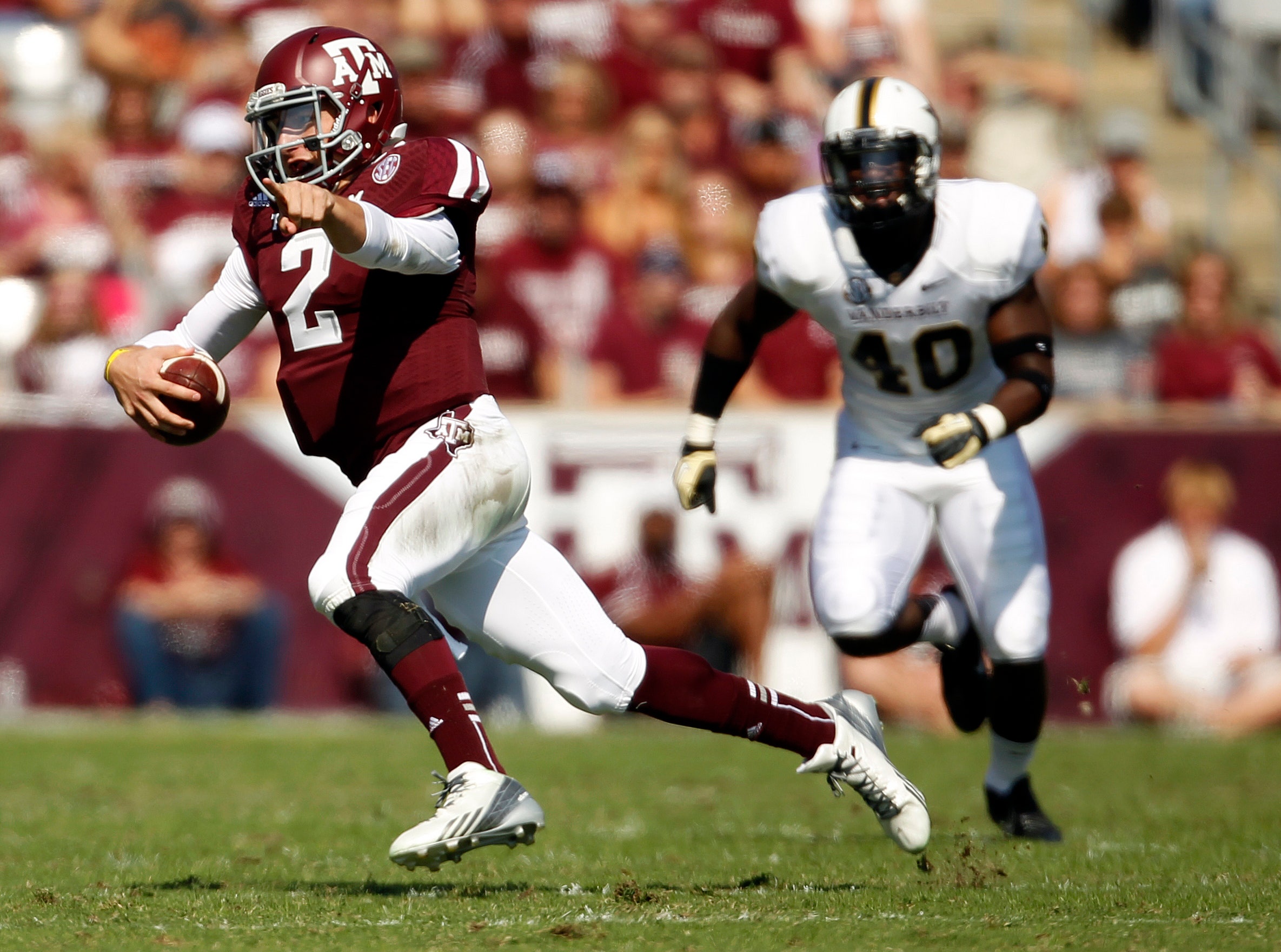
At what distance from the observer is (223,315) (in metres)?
4.35

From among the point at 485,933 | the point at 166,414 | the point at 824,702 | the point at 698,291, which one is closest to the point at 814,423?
the point at 698,291

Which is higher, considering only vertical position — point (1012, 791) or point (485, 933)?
point (485, 933)

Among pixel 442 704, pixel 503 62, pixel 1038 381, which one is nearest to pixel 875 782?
pixel 442 704

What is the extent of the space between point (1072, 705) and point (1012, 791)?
3488 mm

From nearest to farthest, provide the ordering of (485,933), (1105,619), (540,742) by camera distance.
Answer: (485,933) → (540,742) → (1105,619)

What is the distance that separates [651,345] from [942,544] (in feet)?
13.5

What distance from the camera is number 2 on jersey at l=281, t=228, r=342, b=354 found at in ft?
13.6

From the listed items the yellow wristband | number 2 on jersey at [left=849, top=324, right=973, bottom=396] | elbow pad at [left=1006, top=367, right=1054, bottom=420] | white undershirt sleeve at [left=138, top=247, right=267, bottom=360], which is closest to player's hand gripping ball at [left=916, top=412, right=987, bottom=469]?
elbow pad at [left=1006, top=367, right=1054, bottom=420]

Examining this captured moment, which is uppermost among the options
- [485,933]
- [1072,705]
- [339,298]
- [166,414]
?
[339,298]

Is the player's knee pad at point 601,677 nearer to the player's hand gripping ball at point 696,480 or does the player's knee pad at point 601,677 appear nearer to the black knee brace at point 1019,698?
the player's hand gripping ball at point 696,480

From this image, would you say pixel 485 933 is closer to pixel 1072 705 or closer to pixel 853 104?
pixel 853 104

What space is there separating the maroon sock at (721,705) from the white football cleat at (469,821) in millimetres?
464

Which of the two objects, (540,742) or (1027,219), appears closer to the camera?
(1027,219)

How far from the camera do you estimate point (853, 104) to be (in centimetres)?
506
